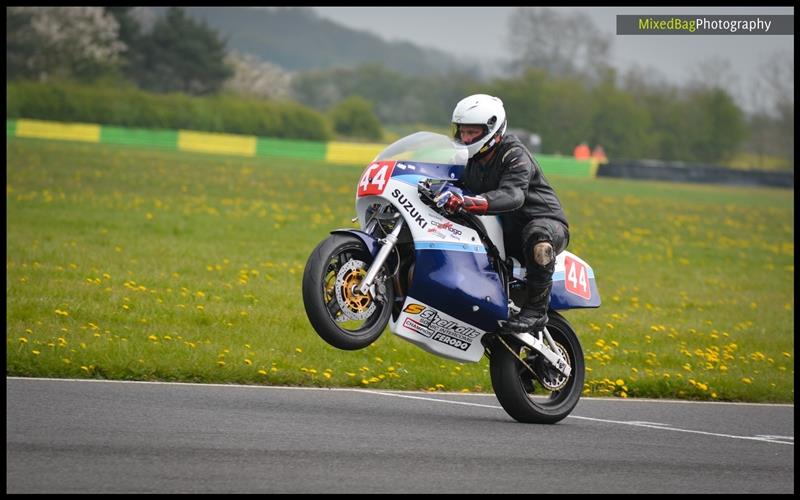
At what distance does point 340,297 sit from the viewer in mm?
7383

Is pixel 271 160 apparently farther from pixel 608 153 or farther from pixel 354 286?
pixel 354 286

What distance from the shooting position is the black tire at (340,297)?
23.6 feet

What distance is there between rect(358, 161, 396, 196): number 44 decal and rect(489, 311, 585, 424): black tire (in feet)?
4.44

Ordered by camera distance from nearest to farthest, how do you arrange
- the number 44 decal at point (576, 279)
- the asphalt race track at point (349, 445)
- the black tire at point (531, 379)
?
the asphalt race track at point (349, 445), the black tire at point (531, 379), the number 44 decal at point (576, 279)

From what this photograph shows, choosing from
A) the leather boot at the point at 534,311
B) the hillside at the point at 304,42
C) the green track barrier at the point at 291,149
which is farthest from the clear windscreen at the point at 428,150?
the hillside at the point at 304,42

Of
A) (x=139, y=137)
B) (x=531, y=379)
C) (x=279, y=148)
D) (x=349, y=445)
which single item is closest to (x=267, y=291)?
(x=531, y=379)

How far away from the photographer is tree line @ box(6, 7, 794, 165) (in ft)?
188

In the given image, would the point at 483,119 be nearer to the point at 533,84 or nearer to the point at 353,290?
the point at 353,290

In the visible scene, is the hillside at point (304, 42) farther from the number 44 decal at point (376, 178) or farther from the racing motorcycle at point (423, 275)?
the number 44 decal at point (376, 178)

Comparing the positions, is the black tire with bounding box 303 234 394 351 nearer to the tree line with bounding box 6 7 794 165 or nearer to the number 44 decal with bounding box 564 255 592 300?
the number 44 decal with bounding box 564 255 592 300

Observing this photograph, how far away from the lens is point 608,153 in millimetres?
58875

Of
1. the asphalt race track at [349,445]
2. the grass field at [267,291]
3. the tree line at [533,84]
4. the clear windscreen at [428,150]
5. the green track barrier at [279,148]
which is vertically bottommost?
the asphalt race track at [349,445]

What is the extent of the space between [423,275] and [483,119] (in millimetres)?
1034

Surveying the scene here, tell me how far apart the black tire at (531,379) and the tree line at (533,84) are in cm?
4855
